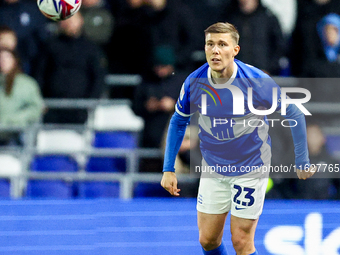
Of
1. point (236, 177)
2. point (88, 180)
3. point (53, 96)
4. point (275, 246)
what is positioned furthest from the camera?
point (53, 96)

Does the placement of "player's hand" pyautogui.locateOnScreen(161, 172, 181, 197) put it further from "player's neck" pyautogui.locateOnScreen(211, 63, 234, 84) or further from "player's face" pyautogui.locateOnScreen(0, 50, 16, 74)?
"player's face" pyautogui.locateOnScreen(0, 50, 16, 74)

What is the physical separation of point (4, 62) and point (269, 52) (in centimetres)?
290

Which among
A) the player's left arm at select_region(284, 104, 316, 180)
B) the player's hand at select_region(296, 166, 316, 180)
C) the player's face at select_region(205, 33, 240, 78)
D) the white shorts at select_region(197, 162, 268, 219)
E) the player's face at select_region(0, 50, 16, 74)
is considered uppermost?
the player's face at select_region(205, 33, 240, 78)

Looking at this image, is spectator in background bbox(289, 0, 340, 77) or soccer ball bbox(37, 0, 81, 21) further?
spectator in background bbox(289, 0, 340, 77)

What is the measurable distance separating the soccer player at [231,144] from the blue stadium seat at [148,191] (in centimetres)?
196

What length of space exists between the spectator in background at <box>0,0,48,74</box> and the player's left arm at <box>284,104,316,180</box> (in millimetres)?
3723

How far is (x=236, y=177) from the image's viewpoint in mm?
3217

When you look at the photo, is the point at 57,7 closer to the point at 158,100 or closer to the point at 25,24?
the point at 158,100

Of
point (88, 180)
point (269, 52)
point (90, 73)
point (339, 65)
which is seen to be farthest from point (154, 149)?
point (339, 65)

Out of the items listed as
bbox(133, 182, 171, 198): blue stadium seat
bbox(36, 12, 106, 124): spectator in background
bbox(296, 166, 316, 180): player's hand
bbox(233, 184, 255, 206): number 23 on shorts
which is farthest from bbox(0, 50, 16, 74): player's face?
bbox(296, 166, 316, 180): player's hand

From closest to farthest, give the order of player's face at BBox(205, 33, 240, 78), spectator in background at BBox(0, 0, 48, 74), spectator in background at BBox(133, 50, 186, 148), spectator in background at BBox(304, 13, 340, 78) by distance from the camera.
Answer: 1. player's face at BBox(205, 33, 240, 78)
2. spectator in background at BBox(133, 50, 186, 148)
3. spectator in background at BBox(304, 13, 340, 78)
4. spectator in background at BBox(0, 0, 48, 74)

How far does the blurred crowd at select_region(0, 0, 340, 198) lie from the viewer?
18.2 ft

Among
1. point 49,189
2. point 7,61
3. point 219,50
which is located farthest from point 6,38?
point 219,50

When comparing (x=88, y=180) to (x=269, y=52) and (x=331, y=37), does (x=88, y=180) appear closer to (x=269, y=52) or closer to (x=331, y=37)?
(x=269, y=52)
